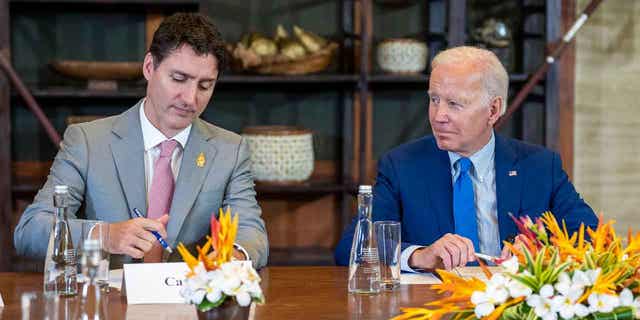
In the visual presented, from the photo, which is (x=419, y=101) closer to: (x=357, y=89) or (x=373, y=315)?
(x=357, y=89)

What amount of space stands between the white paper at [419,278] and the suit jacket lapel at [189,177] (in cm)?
63

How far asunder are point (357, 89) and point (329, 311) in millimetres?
2626

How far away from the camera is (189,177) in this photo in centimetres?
273

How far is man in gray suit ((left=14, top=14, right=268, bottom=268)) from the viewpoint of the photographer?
105 inches

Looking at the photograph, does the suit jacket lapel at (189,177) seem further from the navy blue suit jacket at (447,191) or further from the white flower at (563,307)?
the white flower at (563,307)

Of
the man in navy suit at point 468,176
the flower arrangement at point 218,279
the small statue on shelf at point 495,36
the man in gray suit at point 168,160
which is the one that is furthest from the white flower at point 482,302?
the small statue on shelf at point 495,36

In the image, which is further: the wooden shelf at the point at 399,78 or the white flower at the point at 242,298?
the wooden shelf at the point at 399,78

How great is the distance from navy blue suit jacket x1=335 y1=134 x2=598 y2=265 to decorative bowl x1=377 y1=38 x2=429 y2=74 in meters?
1.47

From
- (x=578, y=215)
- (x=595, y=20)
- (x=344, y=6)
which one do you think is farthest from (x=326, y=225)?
(x=578, y=215)

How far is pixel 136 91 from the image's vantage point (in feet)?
14.1

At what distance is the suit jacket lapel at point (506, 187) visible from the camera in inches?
112

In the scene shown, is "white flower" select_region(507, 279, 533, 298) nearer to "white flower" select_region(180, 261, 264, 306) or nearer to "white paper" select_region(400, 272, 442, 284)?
"white flower" select_region(180, 261, 264, 306)

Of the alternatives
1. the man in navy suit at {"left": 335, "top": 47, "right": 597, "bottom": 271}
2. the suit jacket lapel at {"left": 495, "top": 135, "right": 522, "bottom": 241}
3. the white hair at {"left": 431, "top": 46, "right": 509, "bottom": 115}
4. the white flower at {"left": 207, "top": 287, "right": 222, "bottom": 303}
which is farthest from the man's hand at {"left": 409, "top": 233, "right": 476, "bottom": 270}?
the white flower at {"left": 207, "top": 287, "right": 222, "bottom": 303}

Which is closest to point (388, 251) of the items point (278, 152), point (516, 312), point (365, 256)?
point (365, 256)
